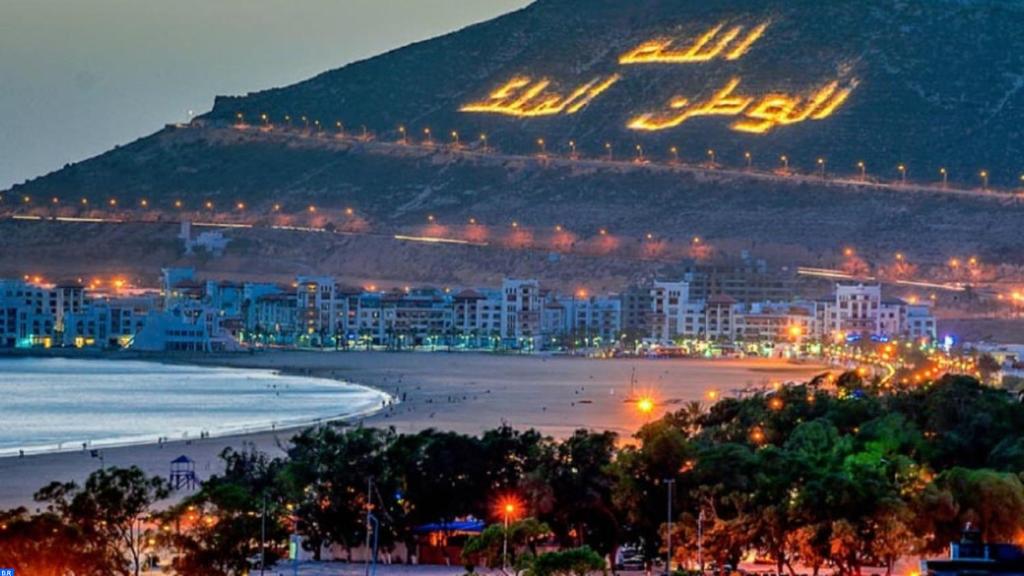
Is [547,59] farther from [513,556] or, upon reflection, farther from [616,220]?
[513,556]

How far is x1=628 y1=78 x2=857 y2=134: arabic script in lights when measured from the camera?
392 feet

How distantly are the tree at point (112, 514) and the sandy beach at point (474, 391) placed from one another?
5290 millimetres

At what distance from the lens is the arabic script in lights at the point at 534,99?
13162 cm

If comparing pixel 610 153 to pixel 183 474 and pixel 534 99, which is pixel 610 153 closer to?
pixel 534 99

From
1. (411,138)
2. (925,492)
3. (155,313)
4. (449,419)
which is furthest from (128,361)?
(925,492)

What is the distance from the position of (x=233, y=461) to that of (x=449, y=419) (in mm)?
15677

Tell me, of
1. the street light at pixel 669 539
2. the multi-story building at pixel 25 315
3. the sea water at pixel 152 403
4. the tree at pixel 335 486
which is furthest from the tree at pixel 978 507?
the multi-story building at pixel 25 315

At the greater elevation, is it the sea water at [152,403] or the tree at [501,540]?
the sea water at [152,403]

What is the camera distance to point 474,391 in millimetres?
59125

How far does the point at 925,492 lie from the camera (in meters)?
26.2

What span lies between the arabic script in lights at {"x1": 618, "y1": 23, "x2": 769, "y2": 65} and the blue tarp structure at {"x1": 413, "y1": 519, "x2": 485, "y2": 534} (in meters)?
102

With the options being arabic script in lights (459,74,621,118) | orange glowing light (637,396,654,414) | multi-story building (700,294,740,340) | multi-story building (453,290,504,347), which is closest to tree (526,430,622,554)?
orange glowing light (637,396,654,414)

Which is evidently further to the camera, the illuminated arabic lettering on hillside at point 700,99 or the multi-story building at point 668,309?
the illuminated arabic lettering on hillside at point 700,99

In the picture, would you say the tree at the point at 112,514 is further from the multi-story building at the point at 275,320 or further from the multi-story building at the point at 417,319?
the multi-story building at the point at 275,320
